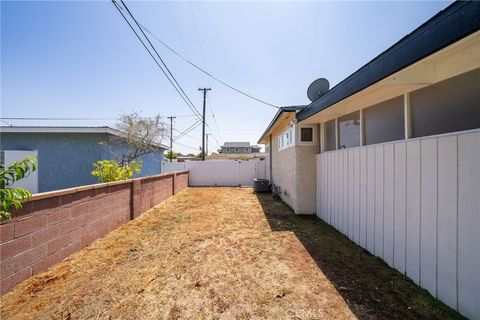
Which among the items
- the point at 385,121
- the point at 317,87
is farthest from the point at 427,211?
the point at 317,87

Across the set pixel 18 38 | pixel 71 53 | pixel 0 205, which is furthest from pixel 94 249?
pixel 71 53

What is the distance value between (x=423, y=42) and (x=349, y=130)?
9.86 ft

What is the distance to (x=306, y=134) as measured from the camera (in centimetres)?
638

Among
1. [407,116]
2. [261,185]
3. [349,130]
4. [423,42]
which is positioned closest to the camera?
[423,42]

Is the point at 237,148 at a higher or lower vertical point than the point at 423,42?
higher

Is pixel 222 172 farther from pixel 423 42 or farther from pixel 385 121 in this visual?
pixel 423 42

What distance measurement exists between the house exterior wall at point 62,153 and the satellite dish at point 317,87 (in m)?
8.76

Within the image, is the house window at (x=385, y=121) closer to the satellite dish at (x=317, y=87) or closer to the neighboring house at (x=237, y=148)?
the satellite dish at (x=317, y=87)

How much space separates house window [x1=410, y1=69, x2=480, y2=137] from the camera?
224 cm

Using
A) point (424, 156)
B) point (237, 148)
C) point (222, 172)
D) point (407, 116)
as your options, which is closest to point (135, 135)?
point (222, 172)

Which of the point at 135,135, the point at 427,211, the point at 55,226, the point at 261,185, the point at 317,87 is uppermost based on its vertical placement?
the point at 317,87

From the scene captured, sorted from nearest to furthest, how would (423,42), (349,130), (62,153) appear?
(423,42) < (349,130) < (62,153)

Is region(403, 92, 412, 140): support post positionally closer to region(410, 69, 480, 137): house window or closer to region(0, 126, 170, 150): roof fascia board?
region(410, 69, 480, 137): house window

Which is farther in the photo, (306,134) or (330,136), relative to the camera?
(306,134)
